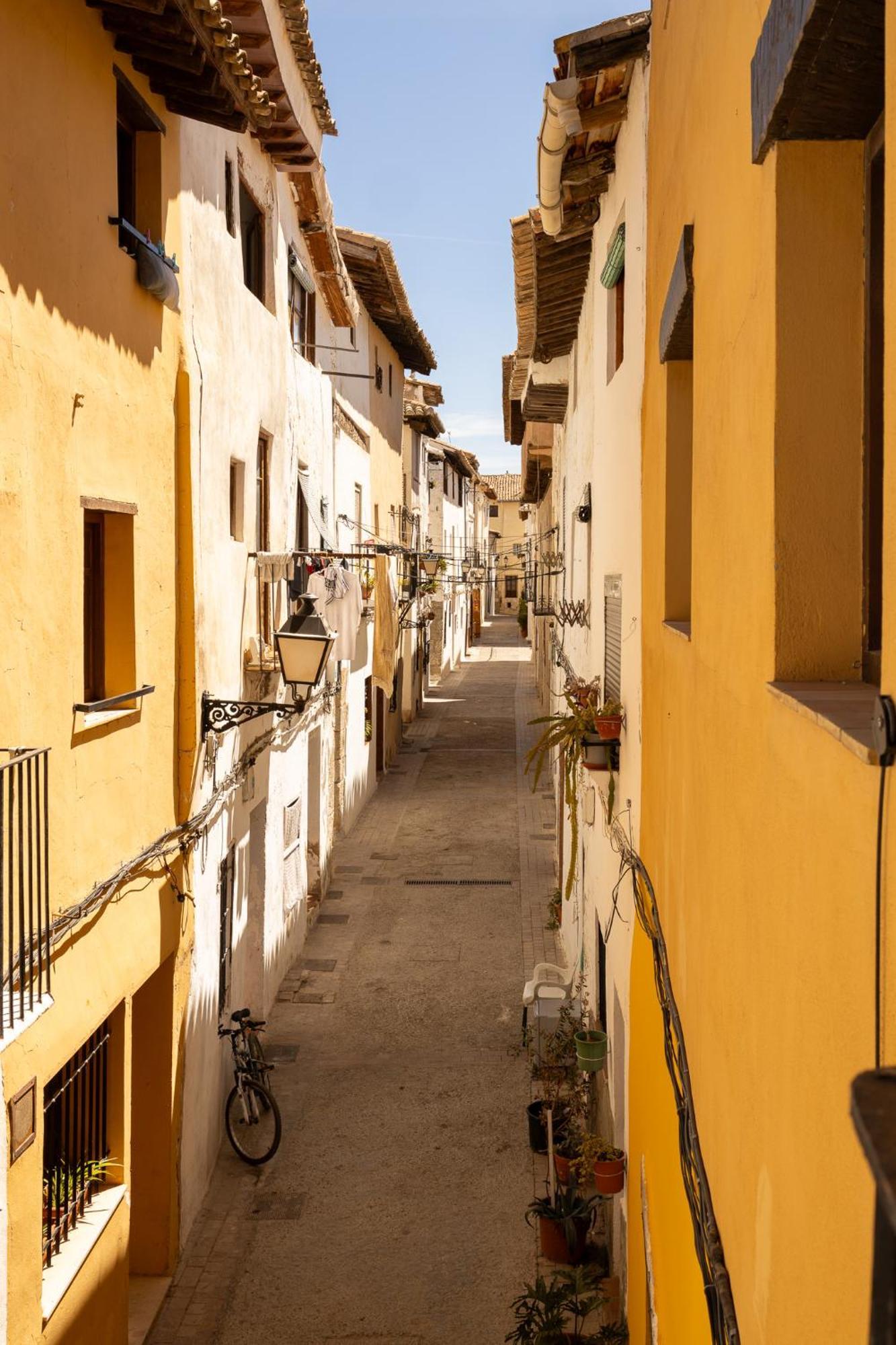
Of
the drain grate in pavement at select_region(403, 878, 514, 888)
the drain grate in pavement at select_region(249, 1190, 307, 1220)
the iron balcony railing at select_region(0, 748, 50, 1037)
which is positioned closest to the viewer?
the iron balcony railing at select_region(0, 748, 50, 1037)

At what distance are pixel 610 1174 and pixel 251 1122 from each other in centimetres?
412

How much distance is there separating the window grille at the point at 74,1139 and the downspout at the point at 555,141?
6315mm

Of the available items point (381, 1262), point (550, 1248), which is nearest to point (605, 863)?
point (550, 1248)

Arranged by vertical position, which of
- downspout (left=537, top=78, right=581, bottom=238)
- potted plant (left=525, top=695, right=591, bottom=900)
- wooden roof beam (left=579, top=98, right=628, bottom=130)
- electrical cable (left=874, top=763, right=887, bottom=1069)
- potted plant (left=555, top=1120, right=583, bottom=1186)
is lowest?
potted plant (left=555, top=1120, right=583, bottom=1186)

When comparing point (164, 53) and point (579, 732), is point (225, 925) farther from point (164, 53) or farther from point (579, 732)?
point (164, 53)

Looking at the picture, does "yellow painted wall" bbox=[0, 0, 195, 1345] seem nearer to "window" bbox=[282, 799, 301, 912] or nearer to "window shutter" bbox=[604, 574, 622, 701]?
"window shutter" bbox=[604, 574, 622, 701]

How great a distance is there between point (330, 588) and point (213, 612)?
3587 mm

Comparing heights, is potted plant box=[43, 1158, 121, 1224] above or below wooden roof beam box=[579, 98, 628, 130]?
below

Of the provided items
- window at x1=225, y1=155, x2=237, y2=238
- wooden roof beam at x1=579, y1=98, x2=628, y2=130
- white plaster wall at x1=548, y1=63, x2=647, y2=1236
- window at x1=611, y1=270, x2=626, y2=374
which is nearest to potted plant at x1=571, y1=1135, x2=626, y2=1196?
white plaster wall at x1=548, y1=63, x2=647, y2=1236

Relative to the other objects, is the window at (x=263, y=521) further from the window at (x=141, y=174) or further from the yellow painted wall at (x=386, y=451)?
the yellow painted wall at (x=386, y=451)

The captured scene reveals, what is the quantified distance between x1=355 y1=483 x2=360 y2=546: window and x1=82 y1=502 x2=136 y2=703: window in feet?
43.6

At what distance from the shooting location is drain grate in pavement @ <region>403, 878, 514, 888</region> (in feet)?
62.5

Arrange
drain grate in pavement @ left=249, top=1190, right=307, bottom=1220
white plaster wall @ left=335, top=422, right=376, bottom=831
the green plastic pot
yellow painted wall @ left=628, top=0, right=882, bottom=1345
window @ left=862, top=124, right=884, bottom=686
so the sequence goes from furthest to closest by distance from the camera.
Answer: white plaster wall @ left=335, top=422, right=376, bottom=831 < drain grate in pavement @ left=249, top=1190, right=307, bottom=1220 < the green plastic pot < window @ left=862, top=124, right=884, bottom=686 < yellow painted wall @ left=628, top=0, right=882, bottom=1345

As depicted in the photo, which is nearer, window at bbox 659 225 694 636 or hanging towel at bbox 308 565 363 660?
window at bbox 659 225 694 636
